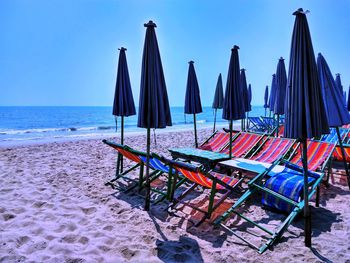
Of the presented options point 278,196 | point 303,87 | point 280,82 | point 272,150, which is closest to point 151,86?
point 303,87

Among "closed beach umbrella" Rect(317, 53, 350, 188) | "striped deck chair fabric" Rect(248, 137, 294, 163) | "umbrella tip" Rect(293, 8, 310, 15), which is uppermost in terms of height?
"umbrella tip" Rect(293, 8, 310, 15)

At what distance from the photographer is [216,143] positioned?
6051 millimetres

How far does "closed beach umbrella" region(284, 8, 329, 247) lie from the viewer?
2.34 m

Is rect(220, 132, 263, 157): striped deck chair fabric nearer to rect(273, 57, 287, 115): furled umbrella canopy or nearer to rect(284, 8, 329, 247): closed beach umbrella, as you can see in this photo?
rect(273, 57, 287, 115): furled umbrella canopy

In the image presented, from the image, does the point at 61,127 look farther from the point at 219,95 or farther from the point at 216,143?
the point at 216,143

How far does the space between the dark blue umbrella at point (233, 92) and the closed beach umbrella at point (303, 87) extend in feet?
8.13

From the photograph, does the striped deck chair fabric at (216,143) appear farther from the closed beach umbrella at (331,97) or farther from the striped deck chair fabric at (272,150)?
the closed beach umbrella at (331,97)

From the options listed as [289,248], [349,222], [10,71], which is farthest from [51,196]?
[10,71]

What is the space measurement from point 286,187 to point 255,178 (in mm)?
412

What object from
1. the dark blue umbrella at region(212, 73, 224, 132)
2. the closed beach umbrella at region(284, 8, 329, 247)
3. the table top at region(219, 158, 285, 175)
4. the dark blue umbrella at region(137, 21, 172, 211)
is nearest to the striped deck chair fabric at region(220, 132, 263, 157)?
the table top at region(219, 158, 285, 175)

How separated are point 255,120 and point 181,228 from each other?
13.1 meters

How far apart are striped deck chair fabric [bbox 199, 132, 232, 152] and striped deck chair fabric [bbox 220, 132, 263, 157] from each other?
20 centimetres

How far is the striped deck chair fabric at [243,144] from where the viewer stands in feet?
17.6

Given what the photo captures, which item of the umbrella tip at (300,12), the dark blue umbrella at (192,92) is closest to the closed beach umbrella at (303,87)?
the umbrella tip at (300,12)
